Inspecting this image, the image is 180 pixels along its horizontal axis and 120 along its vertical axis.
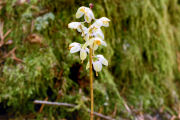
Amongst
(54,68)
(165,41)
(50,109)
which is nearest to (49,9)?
(54,68)

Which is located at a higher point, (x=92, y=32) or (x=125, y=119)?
(x=92, y=32)

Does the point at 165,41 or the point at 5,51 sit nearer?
the point at 5,51

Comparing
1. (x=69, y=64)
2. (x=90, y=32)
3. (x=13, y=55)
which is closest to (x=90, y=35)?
(x=90, y=32)

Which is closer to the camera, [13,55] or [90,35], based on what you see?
[90,35]

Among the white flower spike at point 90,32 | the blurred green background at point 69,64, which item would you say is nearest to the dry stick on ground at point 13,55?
the blurred green background at point 69,64

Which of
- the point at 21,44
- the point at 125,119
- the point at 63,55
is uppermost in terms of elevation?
the point at 21,44

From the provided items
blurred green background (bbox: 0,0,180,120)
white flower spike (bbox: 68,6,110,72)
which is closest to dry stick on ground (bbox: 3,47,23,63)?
blurred green background (bbox: 0,0,180,120)

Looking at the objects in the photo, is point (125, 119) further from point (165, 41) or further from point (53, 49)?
point (165, 41)

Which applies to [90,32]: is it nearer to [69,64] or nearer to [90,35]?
[90,35]

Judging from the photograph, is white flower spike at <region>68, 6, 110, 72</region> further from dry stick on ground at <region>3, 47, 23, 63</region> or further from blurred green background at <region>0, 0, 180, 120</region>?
dry stick on ground at <region>3, 47, 23, 63</region>
